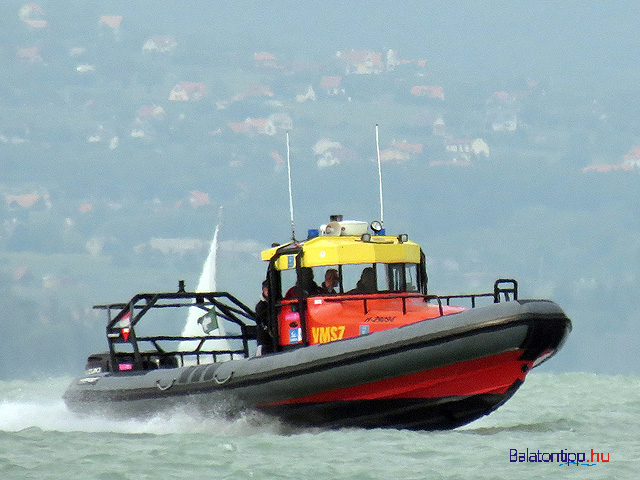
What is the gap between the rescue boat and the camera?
12492 millimetres

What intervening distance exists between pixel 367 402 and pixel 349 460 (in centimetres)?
163

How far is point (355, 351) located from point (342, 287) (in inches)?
50.0

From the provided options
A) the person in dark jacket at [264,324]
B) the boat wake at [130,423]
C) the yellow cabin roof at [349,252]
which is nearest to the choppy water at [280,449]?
the boat wake at [130,423]

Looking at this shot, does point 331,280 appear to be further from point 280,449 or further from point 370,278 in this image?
point 280,449

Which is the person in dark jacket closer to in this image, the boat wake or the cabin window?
the cabin window

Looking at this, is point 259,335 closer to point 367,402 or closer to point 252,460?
point 367,402

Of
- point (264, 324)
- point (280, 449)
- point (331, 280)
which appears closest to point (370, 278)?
point (331, 280)

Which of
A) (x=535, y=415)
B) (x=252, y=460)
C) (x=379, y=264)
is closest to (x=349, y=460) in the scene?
(x=252, y=460)

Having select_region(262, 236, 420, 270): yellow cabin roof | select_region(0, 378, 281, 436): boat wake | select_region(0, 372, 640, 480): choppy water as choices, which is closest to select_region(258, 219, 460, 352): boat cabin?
select_region(262, 236, 420, 270): yellow cabin roof

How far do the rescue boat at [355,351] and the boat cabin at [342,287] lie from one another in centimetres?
1

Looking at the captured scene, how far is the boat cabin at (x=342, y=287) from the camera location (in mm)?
13609

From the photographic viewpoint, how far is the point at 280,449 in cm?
1212

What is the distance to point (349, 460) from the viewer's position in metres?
11.3

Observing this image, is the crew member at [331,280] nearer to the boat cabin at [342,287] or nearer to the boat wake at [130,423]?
the boat cabin at [342,287]
